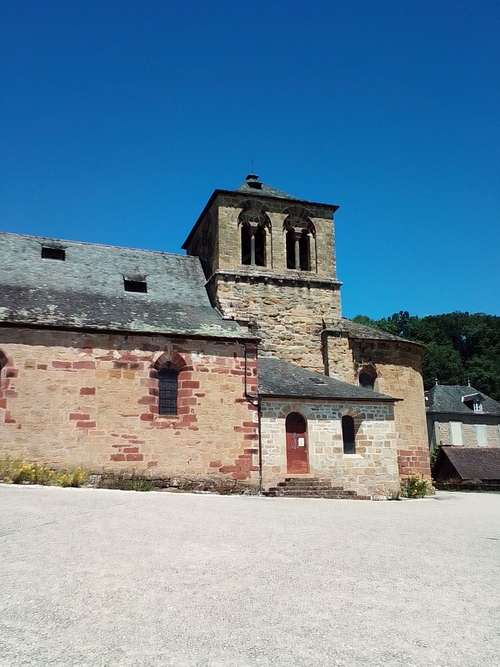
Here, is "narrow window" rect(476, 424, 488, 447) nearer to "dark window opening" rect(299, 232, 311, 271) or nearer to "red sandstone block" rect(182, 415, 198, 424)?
"dark window opening" rect(299, 232, 311, 271)

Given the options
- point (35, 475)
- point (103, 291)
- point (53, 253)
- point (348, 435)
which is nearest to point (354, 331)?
point (348, 435)

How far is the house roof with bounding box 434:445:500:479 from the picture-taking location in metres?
28.5

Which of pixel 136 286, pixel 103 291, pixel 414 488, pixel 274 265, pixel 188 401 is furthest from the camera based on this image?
pixel 274 265

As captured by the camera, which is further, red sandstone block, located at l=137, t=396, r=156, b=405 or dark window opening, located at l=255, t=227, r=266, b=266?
dark window opening, located at l=255, t=227, r=266, b=266

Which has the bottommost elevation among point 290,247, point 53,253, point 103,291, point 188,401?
point 188,401

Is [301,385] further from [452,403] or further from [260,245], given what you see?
[452,403]

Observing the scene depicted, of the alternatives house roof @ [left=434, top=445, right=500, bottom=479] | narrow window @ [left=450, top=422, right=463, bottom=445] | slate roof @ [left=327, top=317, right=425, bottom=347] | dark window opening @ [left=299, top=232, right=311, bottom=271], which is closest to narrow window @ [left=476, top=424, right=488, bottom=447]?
narrow window @ [left=450, top=422, right=463, bottom=445]

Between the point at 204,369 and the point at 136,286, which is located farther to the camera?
the point at 136,286

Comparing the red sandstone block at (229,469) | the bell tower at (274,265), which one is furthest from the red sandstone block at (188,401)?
the bell tower at (274,265)

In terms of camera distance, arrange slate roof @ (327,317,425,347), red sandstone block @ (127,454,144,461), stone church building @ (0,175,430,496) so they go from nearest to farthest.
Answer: stone church building @ (0,175,430,496) → red sandstone block @ (127,454,144,461) → slate roof @ (327,317,425,347)

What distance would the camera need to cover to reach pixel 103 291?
19297 millimetres

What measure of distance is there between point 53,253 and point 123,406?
7.82 meters

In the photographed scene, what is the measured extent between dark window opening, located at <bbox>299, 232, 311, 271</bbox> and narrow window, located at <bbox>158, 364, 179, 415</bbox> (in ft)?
31.1

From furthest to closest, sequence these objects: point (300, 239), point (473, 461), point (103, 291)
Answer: point (473, 461), point (300, 239), point (103, 291)
